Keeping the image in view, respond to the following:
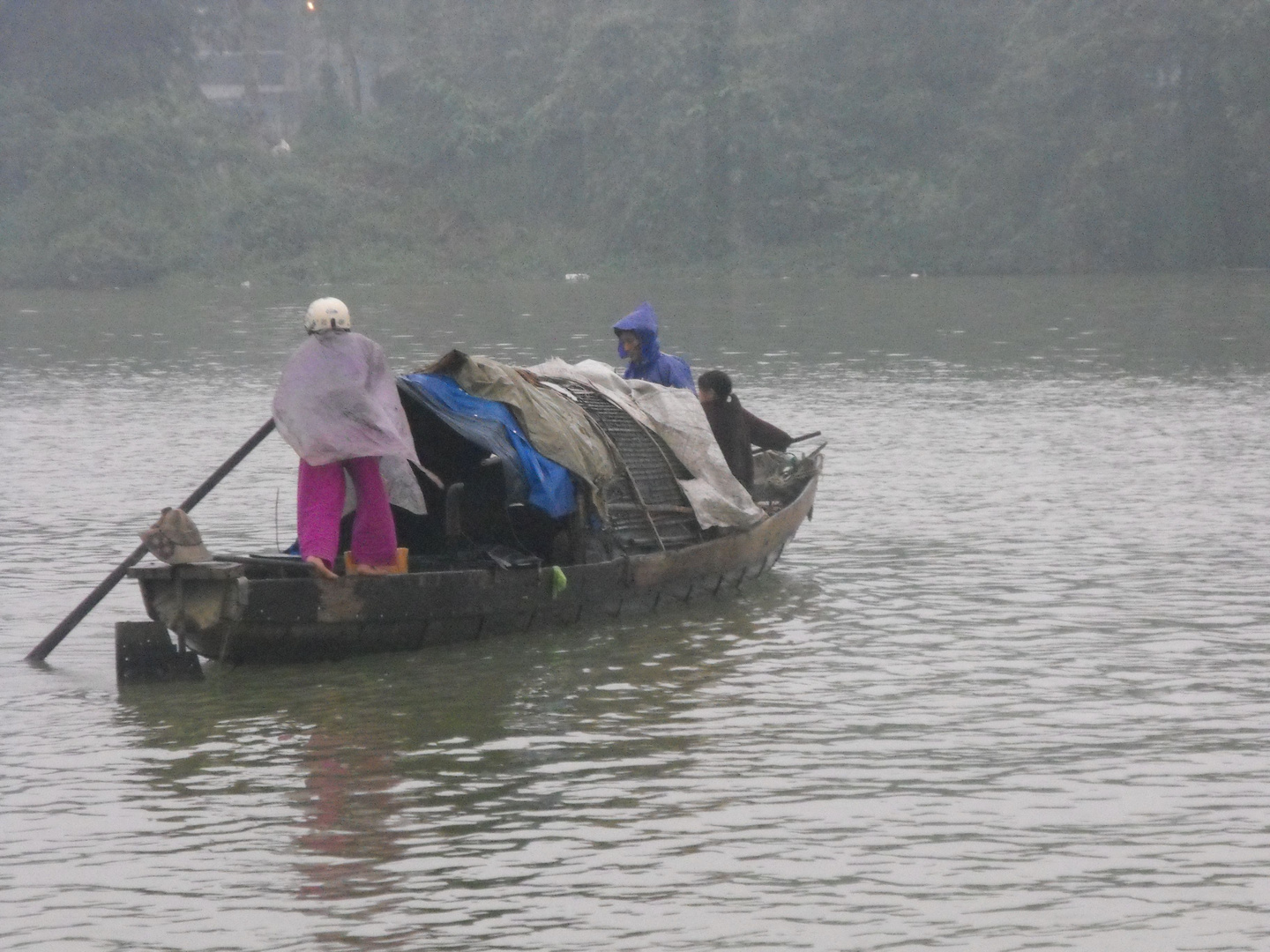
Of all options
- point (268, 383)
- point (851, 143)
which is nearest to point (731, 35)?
point (851, 143)

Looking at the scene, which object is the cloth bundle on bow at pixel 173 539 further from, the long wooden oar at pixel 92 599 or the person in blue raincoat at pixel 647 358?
the person in blue raincoat at pixel 647 358

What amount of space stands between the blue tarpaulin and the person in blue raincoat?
5.33 feet

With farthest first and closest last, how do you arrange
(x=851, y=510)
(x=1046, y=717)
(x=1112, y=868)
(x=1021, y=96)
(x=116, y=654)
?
(x=1021, y=96) < (x=851, y=510) < (x=116, y=654) < (x=1046, y=717) < (x=1112, y=868)

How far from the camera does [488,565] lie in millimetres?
10102

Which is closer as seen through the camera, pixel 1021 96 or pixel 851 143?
pixel 1021 96

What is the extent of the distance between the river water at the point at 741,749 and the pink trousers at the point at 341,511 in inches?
20.9

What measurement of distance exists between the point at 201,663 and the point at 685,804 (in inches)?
128

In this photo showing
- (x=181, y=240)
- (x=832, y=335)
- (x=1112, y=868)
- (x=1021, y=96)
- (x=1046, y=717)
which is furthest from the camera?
(x=181, y=240)

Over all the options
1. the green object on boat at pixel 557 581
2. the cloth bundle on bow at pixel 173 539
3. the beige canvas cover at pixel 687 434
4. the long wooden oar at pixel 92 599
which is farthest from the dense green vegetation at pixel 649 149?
the cloth bundle on bow at pixel 173 539

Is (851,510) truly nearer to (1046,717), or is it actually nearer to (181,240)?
(1046,717)

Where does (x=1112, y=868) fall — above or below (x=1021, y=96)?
below

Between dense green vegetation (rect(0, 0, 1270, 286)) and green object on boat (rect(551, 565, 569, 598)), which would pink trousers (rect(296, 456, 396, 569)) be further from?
dense green vegetation (rect(0, 0, 1270, 286))

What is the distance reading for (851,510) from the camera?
14.5 m

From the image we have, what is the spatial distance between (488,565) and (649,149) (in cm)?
4548
